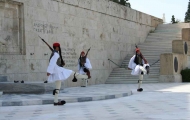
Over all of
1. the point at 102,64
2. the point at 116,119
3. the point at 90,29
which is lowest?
the point at 116,119

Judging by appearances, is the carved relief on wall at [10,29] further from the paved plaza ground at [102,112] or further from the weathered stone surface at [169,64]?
the weathered stone surface at [169,64]

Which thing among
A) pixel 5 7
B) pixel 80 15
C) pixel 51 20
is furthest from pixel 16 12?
pixel 80 15

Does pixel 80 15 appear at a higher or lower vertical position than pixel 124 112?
higher

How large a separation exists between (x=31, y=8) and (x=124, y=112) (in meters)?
8.27

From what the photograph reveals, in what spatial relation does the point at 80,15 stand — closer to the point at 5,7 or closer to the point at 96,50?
the point at 96,50

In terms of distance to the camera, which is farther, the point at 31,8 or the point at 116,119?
the point at 31,8

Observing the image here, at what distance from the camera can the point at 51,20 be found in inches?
647

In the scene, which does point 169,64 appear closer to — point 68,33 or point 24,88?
point 68,33

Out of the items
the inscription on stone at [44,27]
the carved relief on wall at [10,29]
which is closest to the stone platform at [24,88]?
the carved relief on wall at [10,29]

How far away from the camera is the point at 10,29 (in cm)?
1466

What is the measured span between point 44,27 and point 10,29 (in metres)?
1.73

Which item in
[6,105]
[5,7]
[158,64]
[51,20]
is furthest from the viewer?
[158,64]

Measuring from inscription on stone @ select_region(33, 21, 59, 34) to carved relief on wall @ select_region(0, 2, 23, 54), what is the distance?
0.79m

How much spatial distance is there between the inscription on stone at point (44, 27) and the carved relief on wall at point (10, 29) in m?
0.79
